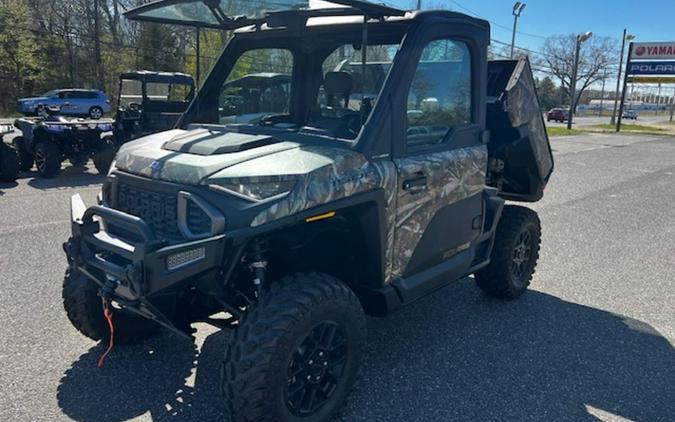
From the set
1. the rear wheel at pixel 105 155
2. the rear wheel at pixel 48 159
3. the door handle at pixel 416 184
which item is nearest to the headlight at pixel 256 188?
the door handle at pixel 416 184

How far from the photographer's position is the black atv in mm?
11223

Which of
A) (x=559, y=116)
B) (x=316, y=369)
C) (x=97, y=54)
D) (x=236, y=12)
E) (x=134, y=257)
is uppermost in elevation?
(x=97, y=54)

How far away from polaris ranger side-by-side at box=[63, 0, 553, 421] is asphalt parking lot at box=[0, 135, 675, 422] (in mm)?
378

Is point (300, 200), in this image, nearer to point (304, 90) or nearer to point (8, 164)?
point (304, 90)

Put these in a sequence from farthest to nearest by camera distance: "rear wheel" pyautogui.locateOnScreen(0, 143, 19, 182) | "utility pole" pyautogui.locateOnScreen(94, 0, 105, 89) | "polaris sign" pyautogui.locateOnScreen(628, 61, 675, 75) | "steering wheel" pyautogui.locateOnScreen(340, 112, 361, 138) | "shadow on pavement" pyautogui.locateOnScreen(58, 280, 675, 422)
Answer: "polaris sign" pyautogui.locateOnScreen(628, 61, 675, 75)
"utility pole" pyautogui.locateOnScreen(94, 0, 105, 89)
"rear wheel" pyautogui.locateOnScreen(0, 143, 19, 182)
"steering wheel" pyautogui.locateOnScreen(340, 112, 361, 138)
"shadow on pavement" pyautogui.locateOnScreen(58, 280, 675, 422)

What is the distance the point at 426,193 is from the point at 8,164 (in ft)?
31.8

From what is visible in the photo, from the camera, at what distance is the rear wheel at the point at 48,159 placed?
11062 millimetres

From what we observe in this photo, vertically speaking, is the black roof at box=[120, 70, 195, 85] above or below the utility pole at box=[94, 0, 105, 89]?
below

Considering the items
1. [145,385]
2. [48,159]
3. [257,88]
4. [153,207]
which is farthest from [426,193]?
[48,159]

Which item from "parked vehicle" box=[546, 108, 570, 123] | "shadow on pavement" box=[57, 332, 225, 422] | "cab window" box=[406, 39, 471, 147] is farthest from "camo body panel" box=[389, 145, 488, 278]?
"parked vehicle" box=[546, 108, 570, 123]

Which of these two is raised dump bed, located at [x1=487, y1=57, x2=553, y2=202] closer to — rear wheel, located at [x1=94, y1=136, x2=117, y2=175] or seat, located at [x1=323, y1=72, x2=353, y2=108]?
seat, located at [x1=323, y1=72, x2=353, y2=108]

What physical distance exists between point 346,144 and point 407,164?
417 millimetres

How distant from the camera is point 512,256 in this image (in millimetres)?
4688

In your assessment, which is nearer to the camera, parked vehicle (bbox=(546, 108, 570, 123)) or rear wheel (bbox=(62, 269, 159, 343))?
rear wheel (bbox=(62, 269, 159, 343))
